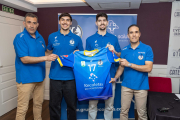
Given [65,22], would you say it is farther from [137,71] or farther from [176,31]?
[176,31]

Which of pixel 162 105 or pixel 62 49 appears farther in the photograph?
pixel 62 49

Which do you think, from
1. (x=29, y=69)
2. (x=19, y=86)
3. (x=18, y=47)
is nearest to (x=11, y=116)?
(x=19, y=86)

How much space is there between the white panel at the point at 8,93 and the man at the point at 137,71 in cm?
272

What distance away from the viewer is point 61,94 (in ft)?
7.50

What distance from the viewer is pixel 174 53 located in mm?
3418

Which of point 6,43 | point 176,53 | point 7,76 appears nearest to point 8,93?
point 7,76

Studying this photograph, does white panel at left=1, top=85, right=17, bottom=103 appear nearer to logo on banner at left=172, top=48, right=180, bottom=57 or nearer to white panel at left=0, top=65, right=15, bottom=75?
white panel at left=0, top=65, right=15, bottom=75

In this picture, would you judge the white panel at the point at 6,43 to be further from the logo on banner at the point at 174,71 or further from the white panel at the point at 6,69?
the logo on banner at the point at 174,71

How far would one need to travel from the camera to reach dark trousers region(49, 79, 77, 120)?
2.23 meters

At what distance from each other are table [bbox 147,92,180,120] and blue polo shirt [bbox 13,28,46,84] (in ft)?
5.39

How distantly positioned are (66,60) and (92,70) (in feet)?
1.37

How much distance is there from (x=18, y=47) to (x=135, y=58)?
1.76 metres

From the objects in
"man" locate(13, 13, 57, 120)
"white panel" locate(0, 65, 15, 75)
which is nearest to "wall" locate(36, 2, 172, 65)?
"man" locate(13, 13, 57, 120)

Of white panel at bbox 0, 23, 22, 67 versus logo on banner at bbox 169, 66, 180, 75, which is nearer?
white panel at bbox 0, 23, 22, 67
